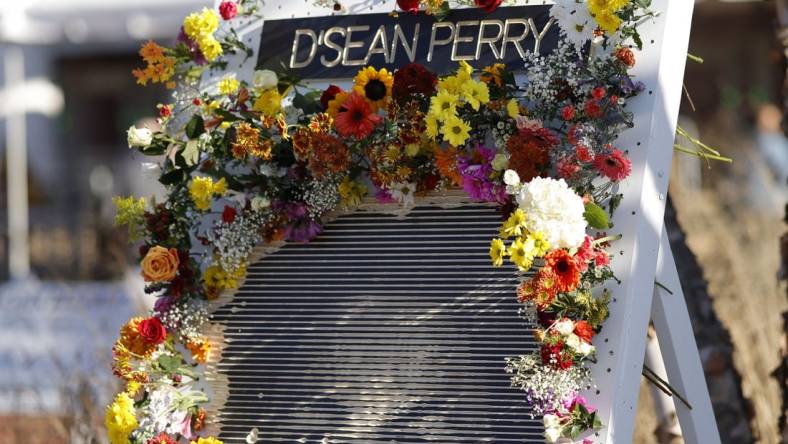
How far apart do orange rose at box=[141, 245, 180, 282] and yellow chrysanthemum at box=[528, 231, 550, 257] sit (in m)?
1.10

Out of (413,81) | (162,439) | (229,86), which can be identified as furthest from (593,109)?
(162,439)

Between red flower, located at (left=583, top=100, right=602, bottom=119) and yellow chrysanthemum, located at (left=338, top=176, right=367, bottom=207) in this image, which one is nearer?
red flower, located at (left=583, top=100, right=602, bottom=119)

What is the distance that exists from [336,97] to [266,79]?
222 mm

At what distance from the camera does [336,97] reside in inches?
120

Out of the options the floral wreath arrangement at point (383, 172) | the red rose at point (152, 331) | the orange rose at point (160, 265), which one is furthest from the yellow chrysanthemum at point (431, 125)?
the red rose at point (152, 331)

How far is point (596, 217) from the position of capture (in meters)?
2.70

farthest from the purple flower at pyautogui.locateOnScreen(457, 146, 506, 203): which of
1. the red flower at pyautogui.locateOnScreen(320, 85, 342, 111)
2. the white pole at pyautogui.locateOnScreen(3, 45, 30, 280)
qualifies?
the white pole at pyautogui.locateOnScreen(3, 45, 30, 280)

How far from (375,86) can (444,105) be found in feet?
0.75

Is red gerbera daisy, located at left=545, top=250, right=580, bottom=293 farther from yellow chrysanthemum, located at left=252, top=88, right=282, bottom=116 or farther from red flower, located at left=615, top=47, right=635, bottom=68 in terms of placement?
yellow chrysanthemum, located at left=252, top=88, right=282, bottom=116

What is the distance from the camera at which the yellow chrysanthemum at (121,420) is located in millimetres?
3070

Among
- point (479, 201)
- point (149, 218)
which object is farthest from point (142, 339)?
point (479, 201)

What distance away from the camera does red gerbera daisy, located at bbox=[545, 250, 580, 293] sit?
2.64 metres

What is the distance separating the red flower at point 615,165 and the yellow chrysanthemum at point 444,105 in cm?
41

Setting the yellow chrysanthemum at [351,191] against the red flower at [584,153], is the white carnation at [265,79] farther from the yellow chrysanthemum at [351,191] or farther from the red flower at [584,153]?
the red flower at [584,153]
